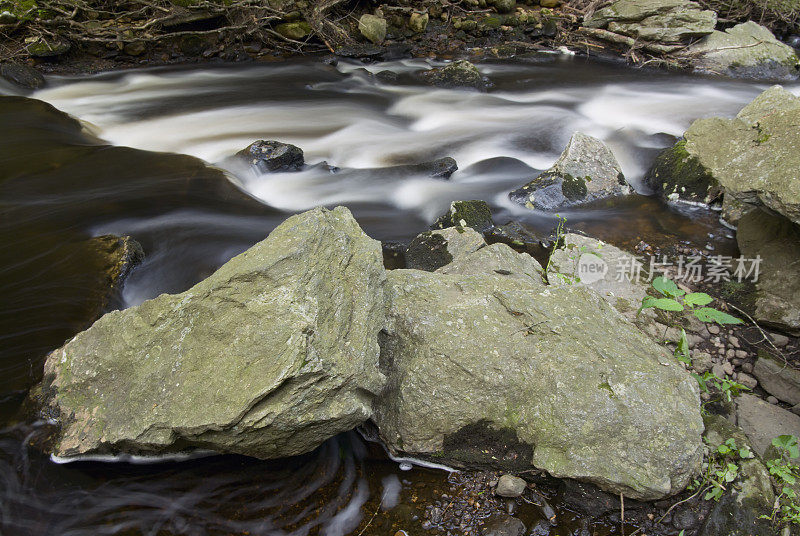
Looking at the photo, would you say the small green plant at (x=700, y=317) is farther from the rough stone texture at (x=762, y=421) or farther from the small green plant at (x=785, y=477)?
the small green plant at (x=785, y=477)

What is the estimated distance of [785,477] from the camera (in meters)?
2.77

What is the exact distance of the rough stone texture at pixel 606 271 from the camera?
4.28 metres

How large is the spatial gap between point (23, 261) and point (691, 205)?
20.5ft

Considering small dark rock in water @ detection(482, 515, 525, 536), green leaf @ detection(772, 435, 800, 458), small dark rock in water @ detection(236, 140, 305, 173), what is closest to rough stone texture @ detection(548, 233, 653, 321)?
green leaf @ detection(772, 435, 800, 458)

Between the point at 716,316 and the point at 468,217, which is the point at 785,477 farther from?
the point at 468,217

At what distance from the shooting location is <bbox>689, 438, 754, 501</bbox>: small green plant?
2.78 metres

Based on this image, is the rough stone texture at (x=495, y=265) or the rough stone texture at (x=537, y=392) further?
the rough stone texture at (x=495, y=265)

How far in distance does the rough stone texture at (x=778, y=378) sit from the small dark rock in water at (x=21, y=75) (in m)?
10.2

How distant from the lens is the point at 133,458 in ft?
9.77

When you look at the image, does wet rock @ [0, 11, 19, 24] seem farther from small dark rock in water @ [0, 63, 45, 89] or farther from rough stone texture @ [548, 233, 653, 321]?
rough stone texture @ [548, 233, 653, 321]

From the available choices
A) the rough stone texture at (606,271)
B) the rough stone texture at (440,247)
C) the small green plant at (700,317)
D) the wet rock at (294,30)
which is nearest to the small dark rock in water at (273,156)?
the rough stone texture at (440,247)

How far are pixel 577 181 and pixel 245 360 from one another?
4392mm

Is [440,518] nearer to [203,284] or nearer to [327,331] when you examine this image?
[327,331]

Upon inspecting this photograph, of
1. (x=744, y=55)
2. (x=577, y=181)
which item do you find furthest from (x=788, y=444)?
(x=744, y=55)
